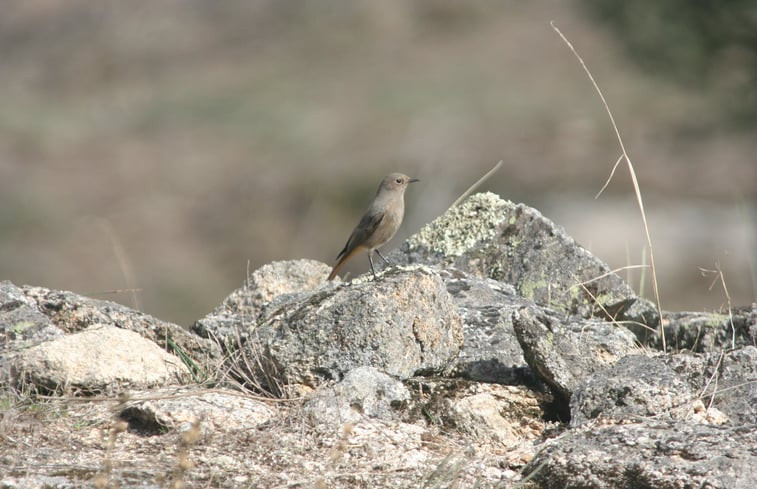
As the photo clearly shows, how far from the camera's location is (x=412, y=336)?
4727 mm

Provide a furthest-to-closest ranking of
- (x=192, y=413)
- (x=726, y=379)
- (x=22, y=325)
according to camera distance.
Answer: (x=22, y=325) → (x=726, y=379) → (x=192, y=413)

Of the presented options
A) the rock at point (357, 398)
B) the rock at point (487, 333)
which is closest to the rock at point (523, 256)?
the rock at point (487, 333)

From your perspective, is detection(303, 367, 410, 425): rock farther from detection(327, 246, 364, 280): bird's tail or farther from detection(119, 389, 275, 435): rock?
detection(327, 246, 364, 280): bird's tail

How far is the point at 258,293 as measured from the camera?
6.18 metres

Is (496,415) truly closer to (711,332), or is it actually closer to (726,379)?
(726,379)

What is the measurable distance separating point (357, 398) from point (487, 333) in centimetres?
98

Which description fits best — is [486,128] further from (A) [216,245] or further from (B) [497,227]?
(B) [497,227]

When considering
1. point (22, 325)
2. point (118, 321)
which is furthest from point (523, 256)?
point (22, 325)

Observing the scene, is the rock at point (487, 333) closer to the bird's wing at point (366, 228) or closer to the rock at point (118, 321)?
the rock at point (118, 321)

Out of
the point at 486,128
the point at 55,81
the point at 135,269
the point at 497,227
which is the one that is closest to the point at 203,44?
the point at 55,81

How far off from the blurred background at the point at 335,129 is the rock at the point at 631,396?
1321 cm

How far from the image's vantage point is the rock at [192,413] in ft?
13.7

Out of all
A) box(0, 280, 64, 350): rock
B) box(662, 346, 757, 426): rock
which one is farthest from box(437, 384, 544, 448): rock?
box(0, 280, 64, 350): rock

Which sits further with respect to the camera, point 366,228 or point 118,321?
point 366,228
